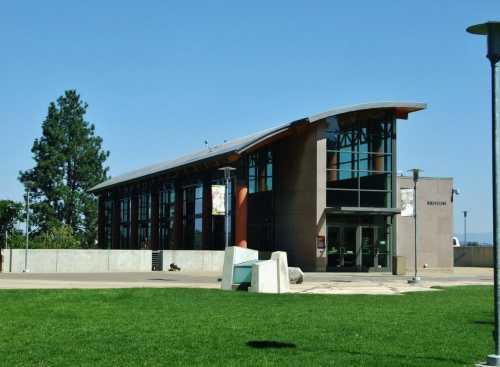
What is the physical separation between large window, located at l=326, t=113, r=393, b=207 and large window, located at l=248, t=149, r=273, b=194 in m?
5.28

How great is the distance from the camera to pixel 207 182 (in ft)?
177

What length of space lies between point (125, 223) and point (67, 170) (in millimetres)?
20854

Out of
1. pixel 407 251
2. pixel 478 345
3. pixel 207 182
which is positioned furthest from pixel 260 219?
pixel 478 345

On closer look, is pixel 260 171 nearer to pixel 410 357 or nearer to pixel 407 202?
pixel 407 202

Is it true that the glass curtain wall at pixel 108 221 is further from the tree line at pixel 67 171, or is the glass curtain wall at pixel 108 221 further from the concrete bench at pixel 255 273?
the concrete bench at pixel 255 273

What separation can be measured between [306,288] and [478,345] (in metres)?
13.9

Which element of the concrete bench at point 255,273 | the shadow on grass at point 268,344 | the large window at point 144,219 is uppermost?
the large window at point 144,219

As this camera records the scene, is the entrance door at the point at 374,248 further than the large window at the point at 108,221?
No

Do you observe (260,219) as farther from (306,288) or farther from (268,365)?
(268,365)

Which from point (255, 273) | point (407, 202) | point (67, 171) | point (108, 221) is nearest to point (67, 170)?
point (67, 171)

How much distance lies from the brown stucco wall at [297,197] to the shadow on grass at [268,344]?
34.2 m

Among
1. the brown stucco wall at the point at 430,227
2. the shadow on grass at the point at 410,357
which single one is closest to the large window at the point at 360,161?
the brown stucco wall at the point at 430,227

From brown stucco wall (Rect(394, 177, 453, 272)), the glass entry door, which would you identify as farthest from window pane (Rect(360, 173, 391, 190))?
brown stucco wall (Rect(394, 177, 453, 272))

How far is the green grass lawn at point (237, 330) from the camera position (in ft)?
33.5
